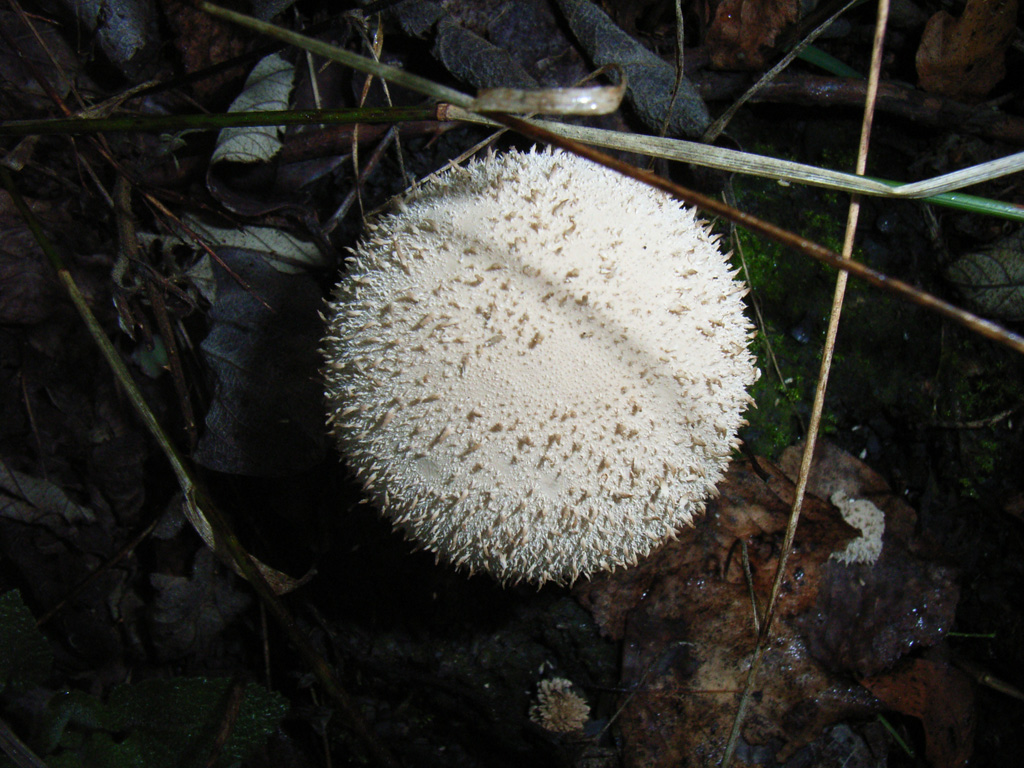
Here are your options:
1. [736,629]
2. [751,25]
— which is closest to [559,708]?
[736,629]

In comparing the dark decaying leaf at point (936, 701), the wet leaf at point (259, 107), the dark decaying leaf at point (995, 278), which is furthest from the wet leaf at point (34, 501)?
the dark decaying leaf at point (995, 278)

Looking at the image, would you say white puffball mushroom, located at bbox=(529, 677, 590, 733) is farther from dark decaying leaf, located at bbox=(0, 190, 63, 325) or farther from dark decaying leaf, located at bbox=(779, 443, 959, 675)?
dark decaying leaf, located at bbox=(0, 190, 63, 325)

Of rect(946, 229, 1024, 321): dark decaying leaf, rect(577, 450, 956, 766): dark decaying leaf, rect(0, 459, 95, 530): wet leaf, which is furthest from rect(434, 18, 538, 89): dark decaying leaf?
rect(0, 459, 95, 530): wet leaf

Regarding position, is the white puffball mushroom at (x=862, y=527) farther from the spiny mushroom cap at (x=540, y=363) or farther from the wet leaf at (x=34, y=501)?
the wet leaf at (x=34, y=501)

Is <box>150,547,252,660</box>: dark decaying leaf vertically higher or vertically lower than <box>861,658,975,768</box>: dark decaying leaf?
higher

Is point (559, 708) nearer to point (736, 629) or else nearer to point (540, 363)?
point (736, 629)

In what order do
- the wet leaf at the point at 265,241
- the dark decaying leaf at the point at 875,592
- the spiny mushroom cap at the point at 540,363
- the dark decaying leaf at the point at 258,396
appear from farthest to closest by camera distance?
1. the dark decaying leaf at the point at 875,592
2. the wet leaf at the point at 265,241
3. the dark decaying leaf at the point at 258,396
4. the spiny mushroom cap at the point at 540,363

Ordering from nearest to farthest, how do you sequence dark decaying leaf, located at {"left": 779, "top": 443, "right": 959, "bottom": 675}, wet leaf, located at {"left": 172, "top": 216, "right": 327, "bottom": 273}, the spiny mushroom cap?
the spiny mushroom cap, wet leaf, located at {"left": 172, "top": 216, "right": 327, "bottom": 273}, dark decaying leaf, located at {"left": 779, "top": 443, "right": 959, "bottom": 675}
